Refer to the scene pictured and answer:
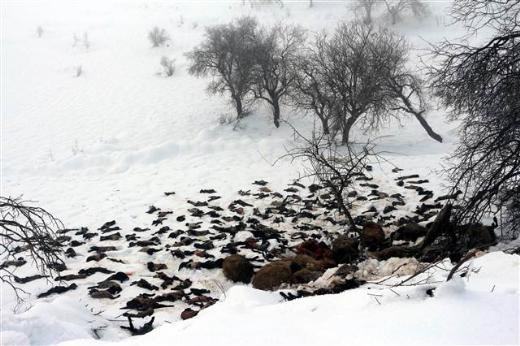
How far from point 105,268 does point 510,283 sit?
660 cm

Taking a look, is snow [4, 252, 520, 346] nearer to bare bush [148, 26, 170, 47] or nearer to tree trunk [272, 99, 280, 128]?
tree trunk [272, 99, 280, 128]

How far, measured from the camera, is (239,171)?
45.8 feet

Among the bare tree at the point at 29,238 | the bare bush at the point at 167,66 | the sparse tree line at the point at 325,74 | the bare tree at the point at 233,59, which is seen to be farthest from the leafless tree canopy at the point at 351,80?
the bare tree at the point at 29,238

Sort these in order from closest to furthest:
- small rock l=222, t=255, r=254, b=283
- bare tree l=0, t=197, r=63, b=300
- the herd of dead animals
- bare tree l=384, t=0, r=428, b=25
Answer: bare tree l=0, t=197, r=63, b=300, the herd of dead animals, small rock l=222, t=255, r=254, b=283, bare tree l=384, t=0, r=428, b=25

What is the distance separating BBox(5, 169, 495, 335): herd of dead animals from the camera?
6232 millimetres

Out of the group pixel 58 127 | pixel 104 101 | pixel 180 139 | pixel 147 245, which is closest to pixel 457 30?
pixel 180 139

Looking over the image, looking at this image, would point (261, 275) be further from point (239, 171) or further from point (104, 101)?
point (104, 101)

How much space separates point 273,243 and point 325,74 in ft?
31.6

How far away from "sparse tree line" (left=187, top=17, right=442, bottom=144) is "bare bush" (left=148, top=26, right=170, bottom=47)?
8989 mm

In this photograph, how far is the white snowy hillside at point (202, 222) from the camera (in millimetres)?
3090

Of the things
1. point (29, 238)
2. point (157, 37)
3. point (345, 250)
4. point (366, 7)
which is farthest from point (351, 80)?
point (157, 37)

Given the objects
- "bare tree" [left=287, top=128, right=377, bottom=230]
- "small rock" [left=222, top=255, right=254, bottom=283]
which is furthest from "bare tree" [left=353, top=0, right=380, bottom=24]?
"small rock" [left=222, top=255, right=254, bottom=283]

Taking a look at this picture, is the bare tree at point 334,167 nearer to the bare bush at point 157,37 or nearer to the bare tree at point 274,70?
the bare tree at point 274,70

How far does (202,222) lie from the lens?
983cm
